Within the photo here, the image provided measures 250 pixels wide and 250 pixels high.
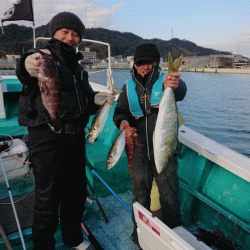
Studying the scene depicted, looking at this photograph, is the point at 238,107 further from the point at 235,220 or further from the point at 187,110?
the point at 235,220

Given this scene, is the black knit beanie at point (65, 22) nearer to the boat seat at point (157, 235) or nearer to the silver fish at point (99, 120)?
the silver fish at point (99, 120)

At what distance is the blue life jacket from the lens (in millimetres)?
2637

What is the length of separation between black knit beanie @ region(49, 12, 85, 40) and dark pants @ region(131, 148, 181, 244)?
5.71 feet

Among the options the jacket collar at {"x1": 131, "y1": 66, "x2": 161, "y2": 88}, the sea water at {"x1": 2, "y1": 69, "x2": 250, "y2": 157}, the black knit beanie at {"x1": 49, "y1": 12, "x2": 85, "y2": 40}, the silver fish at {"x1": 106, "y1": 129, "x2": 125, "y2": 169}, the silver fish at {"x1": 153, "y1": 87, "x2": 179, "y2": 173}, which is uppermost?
the black knit beanie at {"x1": 49, "y1": 12, "x2": 85, "y2": 40}

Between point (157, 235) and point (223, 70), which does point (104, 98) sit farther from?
point (223, 70)

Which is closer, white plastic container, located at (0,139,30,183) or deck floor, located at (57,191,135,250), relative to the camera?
deck floor, located at (57,191,135,250)

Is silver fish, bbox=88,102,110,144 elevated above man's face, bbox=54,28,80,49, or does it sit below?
below

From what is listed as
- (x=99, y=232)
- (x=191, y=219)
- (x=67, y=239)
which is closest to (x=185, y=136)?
(x=191, y=219)

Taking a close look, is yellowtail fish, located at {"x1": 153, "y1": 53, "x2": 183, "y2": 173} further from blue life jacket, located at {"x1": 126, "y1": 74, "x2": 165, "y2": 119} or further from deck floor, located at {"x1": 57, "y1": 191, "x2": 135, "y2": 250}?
deck floor, located at {"x1": 57, "y1": 191, "x2": 135, "y2": 250}

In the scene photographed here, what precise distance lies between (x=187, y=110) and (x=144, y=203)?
2169 centimetres

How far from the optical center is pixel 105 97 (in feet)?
8.78

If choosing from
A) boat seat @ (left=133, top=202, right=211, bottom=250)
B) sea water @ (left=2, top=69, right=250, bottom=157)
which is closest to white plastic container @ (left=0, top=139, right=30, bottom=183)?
boat seat @ (left=133, top=202, right=211, bottom=250)

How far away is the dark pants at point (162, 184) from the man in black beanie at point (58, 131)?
2.56 feet

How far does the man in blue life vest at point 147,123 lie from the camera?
2.69 m
